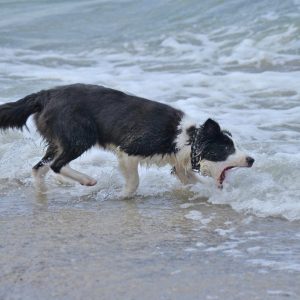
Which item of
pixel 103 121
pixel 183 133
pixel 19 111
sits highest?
pixel 19 111

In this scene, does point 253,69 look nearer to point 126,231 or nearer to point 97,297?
point 126,231

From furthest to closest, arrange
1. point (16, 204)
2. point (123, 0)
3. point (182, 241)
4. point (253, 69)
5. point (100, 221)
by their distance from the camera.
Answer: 1. point (123, 0)
2. point (253, 69)
3. point (16, 204)
4. point (100, 221)
5. point (182, 241)

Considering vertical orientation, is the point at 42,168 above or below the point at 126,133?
below

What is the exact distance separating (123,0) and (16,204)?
13.7 m

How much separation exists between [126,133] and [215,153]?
2.78 ft

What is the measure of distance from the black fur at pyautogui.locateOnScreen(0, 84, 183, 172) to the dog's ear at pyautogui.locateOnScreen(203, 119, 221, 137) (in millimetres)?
349

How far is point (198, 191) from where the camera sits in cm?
700

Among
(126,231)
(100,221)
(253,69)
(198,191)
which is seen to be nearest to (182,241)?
(126,231)

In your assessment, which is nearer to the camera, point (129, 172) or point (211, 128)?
point (211, 128)

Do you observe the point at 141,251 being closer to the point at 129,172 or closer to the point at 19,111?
the point at 129,172

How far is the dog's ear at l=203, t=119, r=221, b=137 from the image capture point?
21.9 ft

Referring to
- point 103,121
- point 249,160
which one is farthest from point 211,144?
point 103,121

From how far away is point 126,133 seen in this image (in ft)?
23.2

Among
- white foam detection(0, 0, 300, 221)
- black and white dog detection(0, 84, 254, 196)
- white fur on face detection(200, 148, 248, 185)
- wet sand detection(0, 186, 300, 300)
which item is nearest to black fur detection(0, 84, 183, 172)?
black and white dog detection(0, 84, 254, 196)
